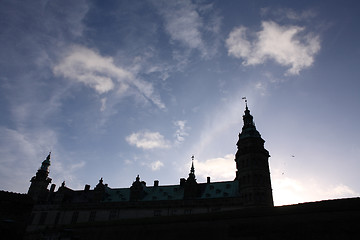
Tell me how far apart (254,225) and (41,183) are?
198ft

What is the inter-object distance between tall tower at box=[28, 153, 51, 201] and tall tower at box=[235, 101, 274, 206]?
48.1m

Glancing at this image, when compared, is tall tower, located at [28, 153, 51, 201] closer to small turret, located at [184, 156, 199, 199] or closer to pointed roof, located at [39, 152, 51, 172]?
pointed roof, located at [39, 152, 51, 172]

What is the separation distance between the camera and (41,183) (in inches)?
2660

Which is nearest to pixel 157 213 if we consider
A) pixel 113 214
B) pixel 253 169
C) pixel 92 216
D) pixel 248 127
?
pixel 113 214

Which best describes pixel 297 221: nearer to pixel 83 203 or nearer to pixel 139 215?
pixel 139 215

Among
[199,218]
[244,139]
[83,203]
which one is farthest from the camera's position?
[83,203]

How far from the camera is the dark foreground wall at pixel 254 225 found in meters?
23.6

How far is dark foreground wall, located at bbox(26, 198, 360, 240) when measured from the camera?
77.3 ft

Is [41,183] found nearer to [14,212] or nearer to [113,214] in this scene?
[14,212]

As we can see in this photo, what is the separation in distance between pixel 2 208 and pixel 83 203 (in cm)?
1606

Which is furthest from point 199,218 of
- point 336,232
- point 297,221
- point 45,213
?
point 45,213

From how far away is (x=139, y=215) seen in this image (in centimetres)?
5175

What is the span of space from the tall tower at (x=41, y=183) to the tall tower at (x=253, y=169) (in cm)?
4815

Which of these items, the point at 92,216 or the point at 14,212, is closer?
the point at 92,216
